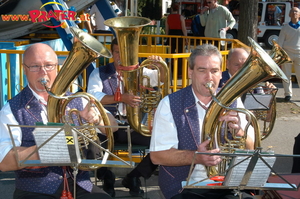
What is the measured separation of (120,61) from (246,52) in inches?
46.6

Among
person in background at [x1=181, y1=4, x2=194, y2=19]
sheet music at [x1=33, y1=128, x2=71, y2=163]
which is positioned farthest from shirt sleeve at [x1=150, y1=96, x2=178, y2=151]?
person in background at [x1=181, y1=4, x2=194, y2=19]

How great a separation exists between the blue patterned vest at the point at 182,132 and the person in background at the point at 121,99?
1.08 metres

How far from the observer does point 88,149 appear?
9.56 ft

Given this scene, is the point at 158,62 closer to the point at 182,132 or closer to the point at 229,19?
the point at 182,132

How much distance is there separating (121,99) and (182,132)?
120cm

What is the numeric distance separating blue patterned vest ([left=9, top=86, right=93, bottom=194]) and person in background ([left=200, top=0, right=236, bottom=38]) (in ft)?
20.5

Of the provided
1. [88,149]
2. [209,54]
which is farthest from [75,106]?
[209,54]

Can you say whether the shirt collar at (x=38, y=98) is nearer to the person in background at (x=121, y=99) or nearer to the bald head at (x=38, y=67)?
the bald head at (x=38, y=67)

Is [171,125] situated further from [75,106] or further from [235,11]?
[235,11]

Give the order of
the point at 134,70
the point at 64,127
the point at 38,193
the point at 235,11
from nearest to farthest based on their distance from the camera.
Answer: the point at 64,127
the point at 38,193
the point at 134,70
the point at 235,11

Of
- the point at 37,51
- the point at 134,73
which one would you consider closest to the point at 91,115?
the point at 37,51

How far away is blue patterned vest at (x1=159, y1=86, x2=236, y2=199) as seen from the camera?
9.12 ft

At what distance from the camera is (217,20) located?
8641mm

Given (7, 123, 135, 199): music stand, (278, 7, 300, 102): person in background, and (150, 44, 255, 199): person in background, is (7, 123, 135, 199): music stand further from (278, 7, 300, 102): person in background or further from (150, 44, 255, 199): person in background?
(278, 7, 300, 102): person in background
